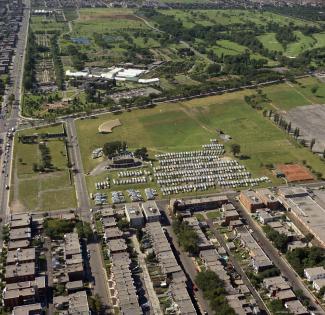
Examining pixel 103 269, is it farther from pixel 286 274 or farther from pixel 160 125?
pixel 160 125

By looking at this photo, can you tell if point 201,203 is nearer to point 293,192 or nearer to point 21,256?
point 293,192

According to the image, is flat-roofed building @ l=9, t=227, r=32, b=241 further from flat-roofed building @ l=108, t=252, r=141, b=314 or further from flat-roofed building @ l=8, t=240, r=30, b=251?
flat-roofed building @ l=108, t=252, r=141, b=314

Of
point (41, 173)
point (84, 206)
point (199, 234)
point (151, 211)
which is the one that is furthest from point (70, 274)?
point (41, 173)

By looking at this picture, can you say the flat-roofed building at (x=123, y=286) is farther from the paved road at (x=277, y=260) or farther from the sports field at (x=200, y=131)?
the sports field at (x=200, y=131)

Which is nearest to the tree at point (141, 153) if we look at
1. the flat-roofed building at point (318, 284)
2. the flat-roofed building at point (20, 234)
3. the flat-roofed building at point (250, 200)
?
the flat-roofed building at point (250, 200)

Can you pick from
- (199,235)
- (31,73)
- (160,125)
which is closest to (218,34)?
(31,73)
